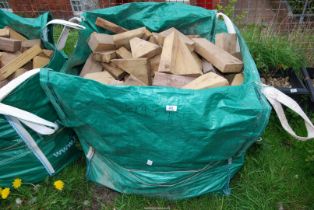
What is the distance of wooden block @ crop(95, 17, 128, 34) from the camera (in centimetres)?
214

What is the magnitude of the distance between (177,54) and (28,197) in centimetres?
136

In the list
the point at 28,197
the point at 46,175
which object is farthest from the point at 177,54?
the point at 28,197

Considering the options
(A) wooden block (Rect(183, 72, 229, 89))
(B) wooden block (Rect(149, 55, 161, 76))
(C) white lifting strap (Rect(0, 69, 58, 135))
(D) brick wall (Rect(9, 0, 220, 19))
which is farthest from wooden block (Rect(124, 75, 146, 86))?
(D) brick wall (Rect(9, 0, 220, 19))

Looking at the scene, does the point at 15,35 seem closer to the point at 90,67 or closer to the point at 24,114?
the point at 90,67

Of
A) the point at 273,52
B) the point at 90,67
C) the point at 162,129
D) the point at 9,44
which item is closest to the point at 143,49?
the point at 90,67

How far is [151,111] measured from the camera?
1.49 metres

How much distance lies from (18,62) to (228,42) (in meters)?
1.41

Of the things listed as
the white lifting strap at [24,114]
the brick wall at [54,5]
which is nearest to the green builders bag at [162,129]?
the white lifting strap at [24,114]

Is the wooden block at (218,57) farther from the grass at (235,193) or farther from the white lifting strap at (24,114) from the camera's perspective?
the white lifting strap at (24,114)

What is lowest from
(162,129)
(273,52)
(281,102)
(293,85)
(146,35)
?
(293,85)

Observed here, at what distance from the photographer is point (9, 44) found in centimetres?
209

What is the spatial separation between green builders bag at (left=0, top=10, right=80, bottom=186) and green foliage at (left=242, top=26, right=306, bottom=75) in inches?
69.2

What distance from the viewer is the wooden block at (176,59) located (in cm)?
181

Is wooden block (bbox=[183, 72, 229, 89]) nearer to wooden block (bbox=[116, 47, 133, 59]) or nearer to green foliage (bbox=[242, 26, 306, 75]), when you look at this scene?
wooden block (bbox=[116, 47, 133, 59])
